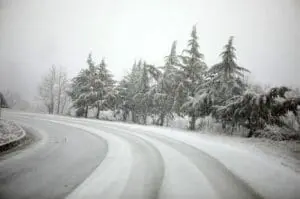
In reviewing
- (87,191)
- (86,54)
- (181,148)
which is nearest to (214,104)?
(181,148)

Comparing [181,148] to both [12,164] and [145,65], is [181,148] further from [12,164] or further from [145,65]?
[145,65]

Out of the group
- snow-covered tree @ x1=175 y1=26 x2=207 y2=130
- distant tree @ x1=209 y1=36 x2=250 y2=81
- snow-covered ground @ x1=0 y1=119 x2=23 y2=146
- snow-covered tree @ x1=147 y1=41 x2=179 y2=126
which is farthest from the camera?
snow-covered tree @ x1=147 y1=41 x2=179 y2=126

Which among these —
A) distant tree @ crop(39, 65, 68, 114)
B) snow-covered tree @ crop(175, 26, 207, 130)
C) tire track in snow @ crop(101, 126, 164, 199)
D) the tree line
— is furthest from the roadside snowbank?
distant tree @ crop(39, 65, 68, 114)

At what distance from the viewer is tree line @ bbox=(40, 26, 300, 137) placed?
11930 millimetres

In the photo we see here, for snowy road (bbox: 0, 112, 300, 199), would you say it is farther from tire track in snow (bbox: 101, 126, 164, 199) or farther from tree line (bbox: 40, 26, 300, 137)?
tree line (bbox: 40, 26, 300, 137)

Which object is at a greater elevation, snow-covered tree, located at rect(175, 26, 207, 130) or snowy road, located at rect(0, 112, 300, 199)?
snow-covered tree, located at rect(175, 26, 207, 130)

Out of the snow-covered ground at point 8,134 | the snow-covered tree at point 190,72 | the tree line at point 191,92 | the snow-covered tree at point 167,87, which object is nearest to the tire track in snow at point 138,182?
the snow-covered ground at point 8,134

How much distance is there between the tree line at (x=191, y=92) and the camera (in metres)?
11.9

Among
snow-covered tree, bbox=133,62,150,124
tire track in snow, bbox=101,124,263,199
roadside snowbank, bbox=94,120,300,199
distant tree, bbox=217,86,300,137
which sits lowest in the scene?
tire track in snow, bbox=101,124,263,199

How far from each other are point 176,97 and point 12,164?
15.8 meters

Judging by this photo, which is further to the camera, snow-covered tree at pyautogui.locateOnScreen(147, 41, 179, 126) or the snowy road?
snow-covered tree at pyautogui.locateOnScreen(147, 41, 179, 126)

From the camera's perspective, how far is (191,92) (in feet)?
63.7

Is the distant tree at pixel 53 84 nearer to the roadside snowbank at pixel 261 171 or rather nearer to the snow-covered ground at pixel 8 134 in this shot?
the snow-covered ground at pixel 8 134

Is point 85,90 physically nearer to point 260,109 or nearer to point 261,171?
point 260,109
